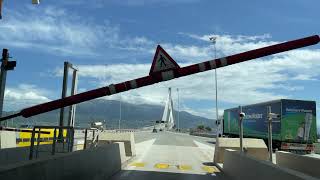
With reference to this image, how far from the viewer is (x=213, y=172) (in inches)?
784

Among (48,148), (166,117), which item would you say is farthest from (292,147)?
(166,117)

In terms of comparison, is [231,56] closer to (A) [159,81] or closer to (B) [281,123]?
(A) [159,81]

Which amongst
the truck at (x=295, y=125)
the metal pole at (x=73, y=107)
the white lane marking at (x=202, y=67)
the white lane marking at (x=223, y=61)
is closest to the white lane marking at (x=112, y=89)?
the white lane marking at (x=202, y=67)

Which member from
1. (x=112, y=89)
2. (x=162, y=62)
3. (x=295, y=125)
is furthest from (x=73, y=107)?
(x=295, y=125)

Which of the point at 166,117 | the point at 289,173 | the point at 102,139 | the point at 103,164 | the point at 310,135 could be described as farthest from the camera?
the point at 166,117

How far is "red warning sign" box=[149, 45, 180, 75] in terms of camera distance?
43.3 ft

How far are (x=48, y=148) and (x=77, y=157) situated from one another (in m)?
8.54

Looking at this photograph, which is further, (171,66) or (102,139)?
(102,139)

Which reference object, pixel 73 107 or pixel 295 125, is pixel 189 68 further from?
pixel 295 125

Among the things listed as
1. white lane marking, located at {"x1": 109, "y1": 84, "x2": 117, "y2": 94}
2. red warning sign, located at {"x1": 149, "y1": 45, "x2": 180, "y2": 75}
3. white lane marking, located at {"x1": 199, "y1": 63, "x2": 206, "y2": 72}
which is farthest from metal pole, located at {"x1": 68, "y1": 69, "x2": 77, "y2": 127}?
white lane marking, located at {"x1": 199, "y1": 63, "x2": 206, "y2": 72}

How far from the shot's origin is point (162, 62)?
13.2 meters

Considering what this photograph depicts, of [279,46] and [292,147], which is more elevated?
[279,46]

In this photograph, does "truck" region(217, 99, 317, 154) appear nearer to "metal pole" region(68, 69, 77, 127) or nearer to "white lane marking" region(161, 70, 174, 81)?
"metal pole" region(68, 69, 77, 127)

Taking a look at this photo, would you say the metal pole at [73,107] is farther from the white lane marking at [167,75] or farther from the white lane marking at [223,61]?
the white lane marking at [223,61]
